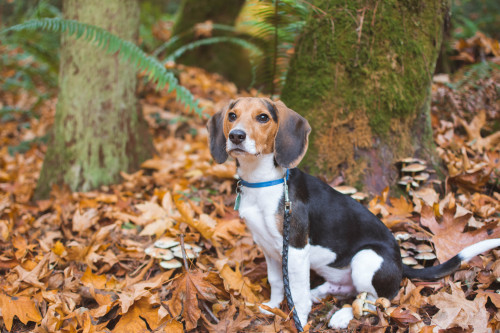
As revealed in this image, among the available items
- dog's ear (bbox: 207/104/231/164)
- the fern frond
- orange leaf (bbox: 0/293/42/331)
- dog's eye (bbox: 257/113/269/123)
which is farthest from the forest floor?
the fern frond

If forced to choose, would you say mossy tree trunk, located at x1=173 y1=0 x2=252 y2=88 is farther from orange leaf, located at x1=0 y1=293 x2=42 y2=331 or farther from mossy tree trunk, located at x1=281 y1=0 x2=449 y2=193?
orange leaf, located at x1=0 y1=293 x2=42 y2=331

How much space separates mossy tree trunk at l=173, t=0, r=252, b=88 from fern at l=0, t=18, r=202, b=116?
16.0 ft

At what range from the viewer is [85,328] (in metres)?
2.51

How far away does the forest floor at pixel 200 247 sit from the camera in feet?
8.59

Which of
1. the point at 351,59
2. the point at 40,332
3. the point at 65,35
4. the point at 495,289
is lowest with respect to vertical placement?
the point at 40,332

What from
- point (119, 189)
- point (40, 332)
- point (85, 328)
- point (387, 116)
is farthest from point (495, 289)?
point (119, 189)

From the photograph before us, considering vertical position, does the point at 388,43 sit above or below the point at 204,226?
above

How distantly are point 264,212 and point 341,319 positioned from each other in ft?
3.19

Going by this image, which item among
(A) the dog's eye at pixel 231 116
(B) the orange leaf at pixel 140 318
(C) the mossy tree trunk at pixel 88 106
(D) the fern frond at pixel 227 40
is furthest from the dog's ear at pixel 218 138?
(D) the fern frond at pixel 227 40

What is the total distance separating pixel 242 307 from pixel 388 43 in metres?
2.79

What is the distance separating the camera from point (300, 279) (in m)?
2.70

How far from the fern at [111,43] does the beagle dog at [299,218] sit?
1.89 meters

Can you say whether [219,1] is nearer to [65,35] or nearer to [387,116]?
[65,35]

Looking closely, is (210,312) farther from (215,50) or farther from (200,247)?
(215,50)
